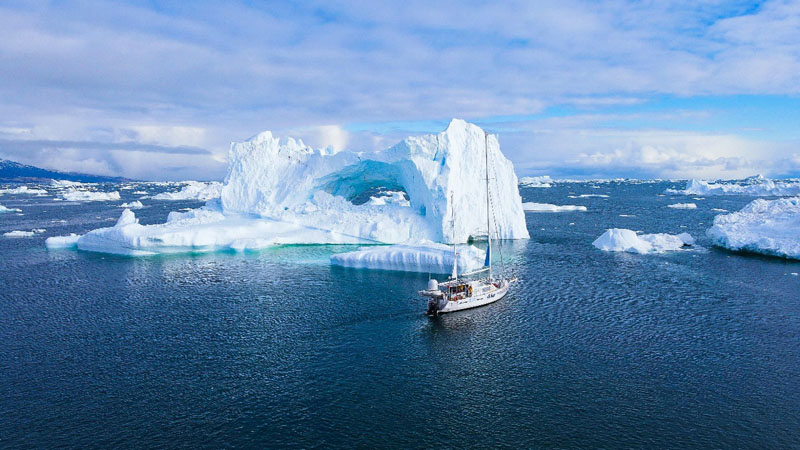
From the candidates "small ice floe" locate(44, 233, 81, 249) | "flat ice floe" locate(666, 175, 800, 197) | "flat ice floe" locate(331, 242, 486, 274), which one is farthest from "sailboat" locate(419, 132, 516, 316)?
"flat ice floe" locate(666, 175, 800, 197)

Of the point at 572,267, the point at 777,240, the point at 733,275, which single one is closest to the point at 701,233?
the point at 777,240

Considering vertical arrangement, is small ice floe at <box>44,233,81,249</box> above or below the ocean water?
above

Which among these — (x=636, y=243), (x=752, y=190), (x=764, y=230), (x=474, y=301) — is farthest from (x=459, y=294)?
(x=752, y=190)

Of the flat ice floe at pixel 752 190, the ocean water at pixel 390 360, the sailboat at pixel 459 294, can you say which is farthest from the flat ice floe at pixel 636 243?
the flat ice floe at pixel 752 190

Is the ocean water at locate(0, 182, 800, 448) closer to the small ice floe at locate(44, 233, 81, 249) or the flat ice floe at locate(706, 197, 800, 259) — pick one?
the flat ice floe at locate(706, 197, 800, 259)

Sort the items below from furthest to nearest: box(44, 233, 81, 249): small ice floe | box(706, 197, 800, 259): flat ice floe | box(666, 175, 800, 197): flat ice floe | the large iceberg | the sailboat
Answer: box(666, 175, 800, 197): flat ice floe → box(44, 233, 81, 249): small ice floe → the large iceberg → box(706, 197, 800, 259): flat ice floe → the sailboat

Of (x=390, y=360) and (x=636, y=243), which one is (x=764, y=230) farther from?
(x=390, y=360)

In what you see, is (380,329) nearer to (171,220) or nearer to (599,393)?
(599,393)
